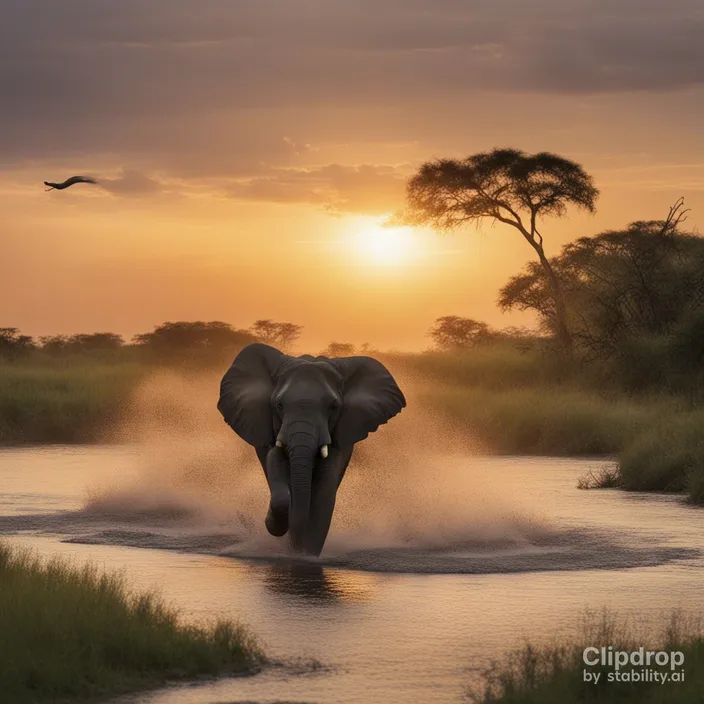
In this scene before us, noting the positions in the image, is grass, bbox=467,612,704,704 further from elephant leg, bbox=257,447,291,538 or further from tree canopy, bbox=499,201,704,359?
tree canopy, bbox=499,201,704,359

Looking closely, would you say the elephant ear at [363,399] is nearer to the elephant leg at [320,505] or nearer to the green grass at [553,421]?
the elephant leg at [320,505]

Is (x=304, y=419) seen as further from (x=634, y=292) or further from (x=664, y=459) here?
(x=634, y=292)

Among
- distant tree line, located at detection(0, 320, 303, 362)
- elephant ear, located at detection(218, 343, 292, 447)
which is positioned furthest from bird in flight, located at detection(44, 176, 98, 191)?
Result: distant tree line, located at detection(0, 320, 303, 362)

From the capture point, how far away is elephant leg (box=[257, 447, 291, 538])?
15953mm

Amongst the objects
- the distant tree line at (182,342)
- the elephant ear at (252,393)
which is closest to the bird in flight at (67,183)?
the elephant ear at (252,393)

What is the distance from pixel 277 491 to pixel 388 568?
1.36 m

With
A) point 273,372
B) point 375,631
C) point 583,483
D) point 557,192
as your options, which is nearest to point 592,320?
point 557,192

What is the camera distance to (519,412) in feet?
120

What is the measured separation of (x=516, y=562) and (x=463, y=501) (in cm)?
411

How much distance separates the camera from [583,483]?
86.2 ft

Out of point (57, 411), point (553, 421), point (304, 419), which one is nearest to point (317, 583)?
point (304, 419)

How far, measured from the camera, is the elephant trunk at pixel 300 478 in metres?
16.0

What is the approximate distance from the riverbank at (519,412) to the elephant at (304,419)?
743cm

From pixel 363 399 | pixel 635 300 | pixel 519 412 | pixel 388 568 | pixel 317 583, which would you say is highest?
pixel 635 300
